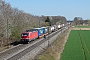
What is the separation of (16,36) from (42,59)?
24.4m

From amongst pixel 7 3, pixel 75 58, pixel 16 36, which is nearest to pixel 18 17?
pixel 7 3

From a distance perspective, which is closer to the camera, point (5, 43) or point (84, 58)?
point (84, 58)

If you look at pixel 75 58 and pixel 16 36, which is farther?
pixel 16 36

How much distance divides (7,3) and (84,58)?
31.6 m

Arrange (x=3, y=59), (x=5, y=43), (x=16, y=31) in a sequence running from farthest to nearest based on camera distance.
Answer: (x=16, y=31)
(x=5, y=43)
(x=3, y=59)

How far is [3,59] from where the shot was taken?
2577 cm

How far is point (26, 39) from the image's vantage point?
42656 millimetres

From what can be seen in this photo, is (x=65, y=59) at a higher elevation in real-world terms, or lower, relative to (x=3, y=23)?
lower

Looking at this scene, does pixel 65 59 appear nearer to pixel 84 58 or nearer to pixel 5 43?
pixel 84 58

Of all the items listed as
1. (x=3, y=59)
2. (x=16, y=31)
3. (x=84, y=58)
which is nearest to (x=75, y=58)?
(x=84, y=58)

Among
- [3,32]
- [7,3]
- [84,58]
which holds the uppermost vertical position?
[7,3]

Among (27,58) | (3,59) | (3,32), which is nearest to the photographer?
(3,59)

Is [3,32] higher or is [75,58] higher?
[3,32]

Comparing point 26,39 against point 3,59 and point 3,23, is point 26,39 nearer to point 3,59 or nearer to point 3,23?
point 3,23
